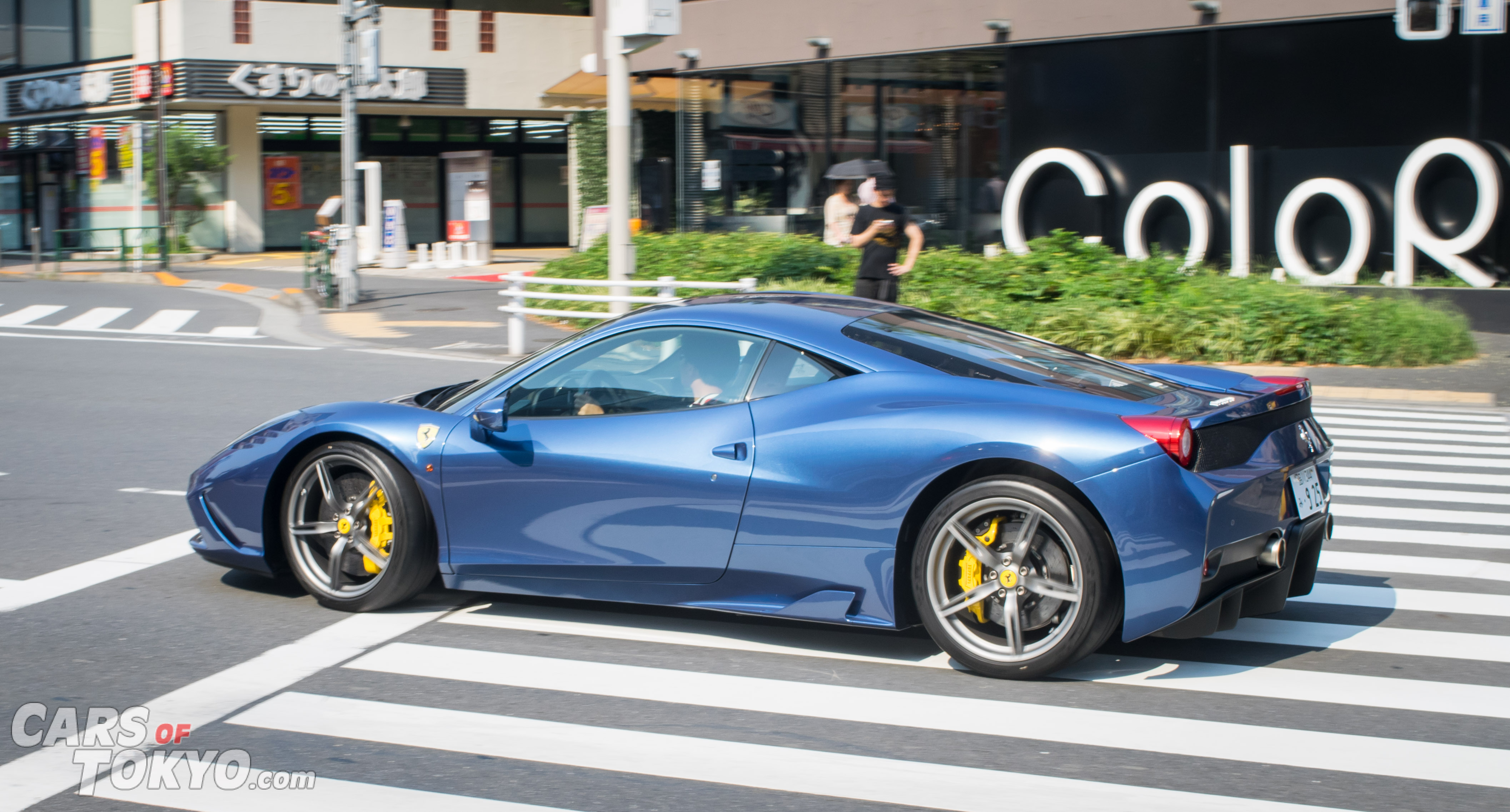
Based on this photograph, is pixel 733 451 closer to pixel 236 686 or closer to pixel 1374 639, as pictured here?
pixel 236 686

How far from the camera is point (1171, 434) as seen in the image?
4484mm

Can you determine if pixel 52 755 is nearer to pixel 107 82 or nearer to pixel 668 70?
pixel 668 70

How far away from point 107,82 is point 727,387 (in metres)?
38.0

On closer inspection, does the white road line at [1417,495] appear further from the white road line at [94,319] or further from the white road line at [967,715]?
the white road line at [94,319]

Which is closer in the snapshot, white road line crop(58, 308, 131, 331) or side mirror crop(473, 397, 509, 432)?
side mirror crop(473, 397, 509, 432)

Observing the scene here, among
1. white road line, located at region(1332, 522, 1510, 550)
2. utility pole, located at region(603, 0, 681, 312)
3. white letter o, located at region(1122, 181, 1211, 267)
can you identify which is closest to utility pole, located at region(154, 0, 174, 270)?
utility pole, located at region(603, 0, 681, 312)

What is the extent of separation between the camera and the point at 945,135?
2398 cm

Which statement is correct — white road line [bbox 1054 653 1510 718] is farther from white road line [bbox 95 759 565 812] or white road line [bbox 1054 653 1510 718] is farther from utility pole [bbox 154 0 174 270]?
utility pole [bbox 154 0 174 270]

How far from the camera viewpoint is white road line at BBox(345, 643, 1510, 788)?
161 inches

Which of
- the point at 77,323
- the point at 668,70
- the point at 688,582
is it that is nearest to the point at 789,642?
the point at 688,582

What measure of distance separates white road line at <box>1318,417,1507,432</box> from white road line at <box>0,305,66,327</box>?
17.7m

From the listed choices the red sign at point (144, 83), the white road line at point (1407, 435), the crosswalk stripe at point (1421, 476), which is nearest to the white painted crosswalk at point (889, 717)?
the crosswalk stripe at point (1421, 476)

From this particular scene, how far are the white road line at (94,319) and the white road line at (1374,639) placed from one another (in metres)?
18.2

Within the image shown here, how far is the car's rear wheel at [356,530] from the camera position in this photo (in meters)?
5.55
